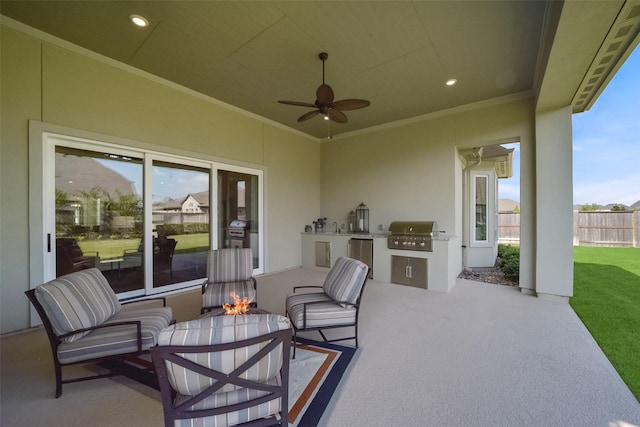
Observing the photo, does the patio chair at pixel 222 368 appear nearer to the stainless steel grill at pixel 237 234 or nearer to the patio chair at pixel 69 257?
the patio chair at pixel 69 257

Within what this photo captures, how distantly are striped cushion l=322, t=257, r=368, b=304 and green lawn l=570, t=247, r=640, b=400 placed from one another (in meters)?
2.22

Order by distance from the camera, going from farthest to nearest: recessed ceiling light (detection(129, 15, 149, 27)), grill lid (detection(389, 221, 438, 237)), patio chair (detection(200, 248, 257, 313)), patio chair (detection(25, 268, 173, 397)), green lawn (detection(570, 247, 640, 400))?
grill lid (detection(389, 221, 438, 237)) → patio chair (detection(200, 248, 257, 313)) → recessed ceiling light (detection(129, 15, 149, 27)) → green lawn (detection(570, 247, 640, 400)) → patio chair (detection(25, 268, 173, 397))

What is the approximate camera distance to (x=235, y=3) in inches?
101

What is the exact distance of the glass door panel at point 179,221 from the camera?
4121 millimetres

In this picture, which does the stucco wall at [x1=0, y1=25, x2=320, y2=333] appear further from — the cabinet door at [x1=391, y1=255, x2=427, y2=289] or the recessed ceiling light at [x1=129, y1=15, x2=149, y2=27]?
the cabinet door at [x1=391, y1=255, x2=427, y2=289]

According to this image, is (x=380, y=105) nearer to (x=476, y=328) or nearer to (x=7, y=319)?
(x=476, y=328)

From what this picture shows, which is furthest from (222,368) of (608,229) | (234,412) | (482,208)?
(608,229)

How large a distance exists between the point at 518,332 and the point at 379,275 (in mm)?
2564

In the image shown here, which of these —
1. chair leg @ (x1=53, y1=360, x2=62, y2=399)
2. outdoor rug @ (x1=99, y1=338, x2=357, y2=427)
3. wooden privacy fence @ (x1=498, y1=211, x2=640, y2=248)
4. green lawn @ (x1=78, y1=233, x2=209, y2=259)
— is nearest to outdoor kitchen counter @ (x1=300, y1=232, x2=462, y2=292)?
outdoor rug @ (x1=99, y1=338, x2=357, y2=427)

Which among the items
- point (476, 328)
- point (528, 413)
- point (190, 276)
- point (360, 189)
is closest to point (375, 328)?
point (476, 328)

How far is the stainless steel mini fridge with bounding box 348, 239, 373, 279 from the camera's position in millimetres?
5383

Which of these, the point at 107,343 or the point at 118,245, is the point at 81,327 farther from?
the point at 118,245

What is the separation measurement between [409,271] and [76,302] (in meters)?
4.70

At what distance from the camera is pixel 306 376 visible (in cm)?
212
